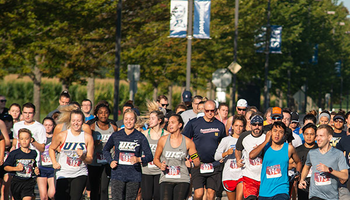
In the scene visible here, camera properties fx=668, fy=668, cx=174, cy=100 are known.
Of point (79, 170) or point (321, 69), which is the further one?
point (321, 69)

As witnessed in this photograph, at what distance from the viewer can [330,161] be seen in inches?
329

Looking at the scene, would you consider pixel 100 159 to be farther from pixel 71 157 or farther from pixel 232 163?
pixel 232 163

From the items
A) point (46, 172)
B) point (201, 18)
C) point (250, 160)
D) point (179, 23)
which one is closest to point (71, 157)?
point (46, 172)

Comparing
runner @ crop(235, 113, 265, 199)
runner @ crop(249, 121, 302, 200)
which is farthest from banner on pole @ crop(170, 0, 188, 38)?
runner @ crop(249, 121, 302, 200)

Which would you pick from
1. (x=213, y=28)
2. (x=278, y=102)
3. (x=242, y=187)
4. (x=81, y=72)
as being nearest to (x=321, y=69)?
(x=278, y=102)

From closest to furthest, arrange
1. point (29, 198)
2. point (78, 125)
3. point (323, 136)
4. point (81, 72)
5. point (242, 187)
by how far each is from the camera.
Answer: point (323, 136) → point (78, 125) → point (29, 198) → point (242, 187) → point (81, 72)

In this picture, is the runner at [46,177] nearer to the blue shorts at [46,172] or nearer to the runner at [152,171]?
the blue shorts at [46,172]

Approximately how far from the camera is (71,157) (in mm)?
9367

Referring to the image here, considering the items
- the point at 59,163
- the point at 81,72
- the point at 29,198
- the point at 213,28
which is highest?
the point at 213,28

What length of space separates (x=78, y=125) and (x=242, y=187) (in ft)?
10.0

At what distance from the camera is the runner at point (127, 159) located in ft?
31.1

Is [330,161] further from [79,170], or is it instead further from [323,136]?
[79,170]

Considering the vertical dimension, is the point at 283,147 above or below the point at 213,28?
below

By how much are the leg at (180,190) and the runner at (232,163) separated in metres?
1.37
